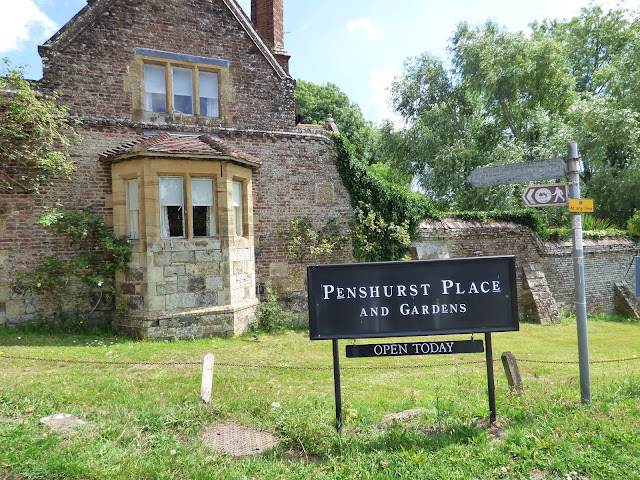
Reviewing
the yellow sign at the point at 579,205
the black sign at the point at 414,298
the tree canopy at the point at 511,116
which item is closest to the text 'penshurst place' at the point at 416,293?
the black sign at the point at 414,298

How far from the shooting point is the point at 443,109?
923 inches

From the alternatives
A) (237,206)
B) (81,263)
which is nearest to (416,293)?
(237,206)

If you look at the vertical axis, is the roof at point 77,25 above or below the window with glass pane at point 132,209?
above

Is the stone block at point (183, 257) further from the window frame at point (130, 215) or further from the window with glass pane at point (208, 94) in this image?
the window with glass pane at point (208, 94)

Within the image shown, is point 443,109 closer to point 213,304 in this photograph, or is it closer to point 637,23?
point 637,23

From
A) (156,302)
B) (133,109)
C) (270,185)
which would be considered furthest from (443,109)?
(156,302)

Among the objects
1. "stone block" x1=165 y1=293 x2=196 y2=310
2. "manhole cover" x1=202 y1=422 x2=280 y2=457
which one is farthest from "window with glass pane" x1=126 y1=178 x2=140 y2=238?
"manhole cover" x1=202 y1=422 x2=280 y2=457

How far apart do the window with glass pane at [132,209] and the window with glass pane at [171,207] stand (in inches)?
25.6

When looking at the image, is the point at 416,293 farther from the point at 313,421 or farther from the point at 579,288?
the point at 579,288

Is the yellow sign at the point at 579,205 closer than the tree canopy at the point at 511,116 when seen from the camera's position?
Yes

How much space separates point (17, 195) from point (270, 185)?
589 cm

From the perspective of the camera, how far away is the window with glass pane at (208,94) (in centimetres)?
1138

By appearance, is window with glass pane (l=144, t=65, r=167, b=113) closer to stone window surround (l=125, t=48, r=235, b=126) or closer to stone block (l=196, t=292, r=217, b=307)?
stone window surround (l=125, t=48, r=235, b=126)

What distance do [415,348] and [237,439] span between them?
6.82 feet
